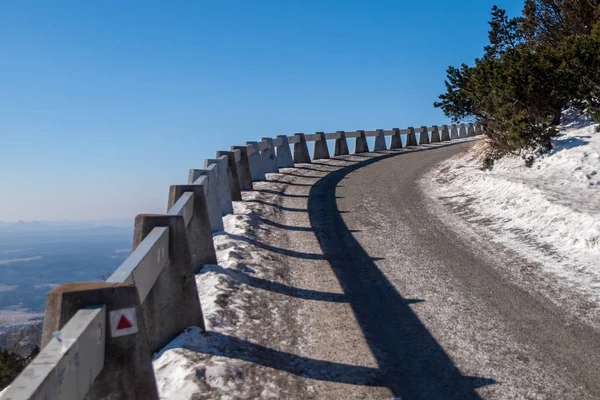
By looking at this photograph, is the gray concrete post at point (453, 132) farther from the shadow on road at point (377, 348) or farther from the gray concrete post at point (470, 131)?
the shadow on road at point (377, 348)

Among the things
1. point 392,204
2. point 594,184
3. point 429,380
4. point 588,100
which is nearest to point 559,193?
point 594,184

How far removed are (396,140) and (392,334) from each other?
81.5ft

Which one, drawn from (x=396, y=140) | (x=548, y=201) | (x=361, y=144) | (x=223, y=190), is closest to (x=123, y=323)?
(x=223, y=190)

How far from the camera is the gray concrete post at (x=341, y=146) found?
25.1m

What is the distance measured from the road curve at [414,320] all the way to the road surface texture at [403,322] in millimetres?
14

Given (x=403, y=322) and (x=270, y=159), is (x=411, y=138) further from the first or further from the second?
(x=403, y=322)

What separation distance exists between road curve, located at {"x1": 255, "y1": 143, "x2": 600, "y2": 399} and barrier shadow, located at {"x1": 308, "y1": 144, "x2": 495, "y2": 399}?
0.01 metres

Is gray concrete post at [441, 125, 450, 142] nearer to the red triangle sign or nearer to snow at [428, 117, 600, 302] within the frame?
snow at [428, 117, 600, 302]

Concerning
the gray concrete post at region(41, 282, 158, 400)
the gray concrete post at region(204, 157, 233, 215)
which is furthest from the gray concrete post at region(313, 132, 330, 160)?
the gray concrete post at region(41, 282, 158, 400)

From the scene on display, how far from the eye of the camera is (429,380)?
457cm

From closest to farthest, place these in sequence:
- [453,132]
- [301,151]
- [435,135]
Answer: [301,151], [435,135], [453,132]

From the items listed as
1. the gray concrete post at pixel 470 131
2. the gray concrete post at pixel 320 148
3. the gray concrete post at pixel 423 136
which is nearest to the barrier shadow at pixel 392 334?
the gray concrete post at pixel 320 148

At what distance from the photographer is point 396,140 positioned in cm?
2961

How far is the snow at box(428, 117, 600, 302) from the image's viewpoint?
25.3 feet
